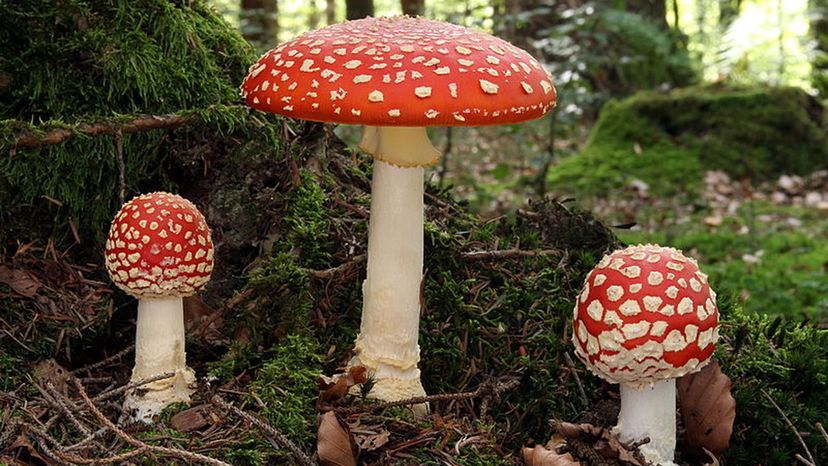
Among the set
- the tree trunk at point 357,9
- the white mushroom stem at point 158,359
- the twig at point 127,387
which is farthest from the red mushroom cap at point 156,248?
the tree trunk at point 357,9

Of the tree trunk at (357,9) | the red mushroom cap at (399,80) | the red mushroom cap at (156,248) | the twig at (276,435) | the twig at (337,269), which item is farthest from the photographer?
the tree trunk at (357,9)

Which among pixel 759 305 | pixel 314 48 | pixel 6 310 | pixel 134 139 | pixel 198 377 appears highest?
pixel 314 48

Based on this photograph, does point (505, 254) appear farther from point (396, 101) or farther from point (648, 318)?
point (396, 101)

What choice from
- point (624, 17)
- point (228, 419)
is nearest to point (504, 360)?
point (228, 419)

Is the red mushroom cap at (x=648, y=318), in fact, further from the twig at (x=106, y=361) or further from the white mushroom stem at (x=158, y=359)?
the twig at (x=106, y=361)

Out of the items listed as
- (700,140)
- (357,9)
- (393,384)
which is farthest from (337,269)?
(700,140)

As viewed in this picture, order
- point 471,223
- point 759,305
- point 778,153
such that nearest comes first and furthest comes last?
point 471,223 → point 759,305 → point 778,153

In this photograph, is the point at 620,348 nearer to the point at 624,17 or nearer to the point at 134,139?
the point at 134,139

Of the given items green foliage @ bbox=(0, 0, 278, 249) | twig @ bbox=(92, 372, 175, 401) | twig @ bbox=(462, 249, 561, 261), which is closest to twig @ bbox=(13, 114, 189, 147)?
green foliage @ bbox=(0, 0, 278, 249)
